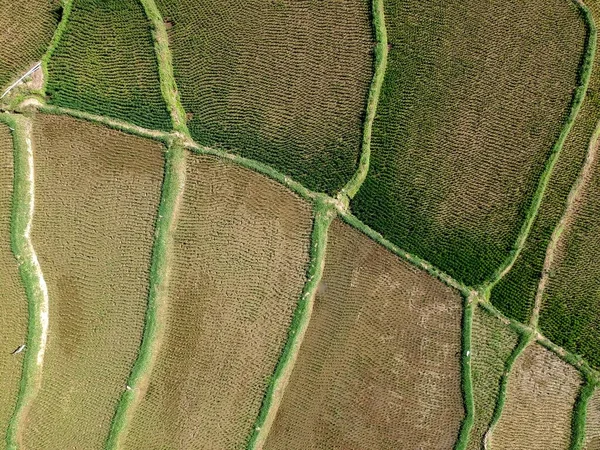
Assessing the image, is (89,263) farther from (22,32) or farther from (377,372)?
(377,372)

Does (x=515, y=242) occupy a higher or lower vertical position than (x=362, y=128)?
lower

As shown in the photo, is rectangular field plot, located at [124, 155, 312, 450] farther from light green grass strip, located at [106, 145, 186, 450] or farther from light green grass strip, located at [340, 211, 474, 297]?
light green grass strip, located at [340, 211, 474, 297]

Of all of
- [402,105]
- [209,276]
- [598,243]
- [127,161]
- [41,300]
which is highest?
[402,105]

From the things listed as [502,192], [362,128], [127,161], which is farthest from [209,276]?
[502,192]

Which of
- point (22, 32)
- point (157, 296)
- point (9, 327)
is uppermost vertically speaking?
point (22, 32)

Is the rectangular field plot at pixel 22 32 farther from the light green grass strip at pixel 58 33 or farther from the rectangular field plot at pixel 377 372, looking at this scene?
the rectangular field plot at pixel 377 372

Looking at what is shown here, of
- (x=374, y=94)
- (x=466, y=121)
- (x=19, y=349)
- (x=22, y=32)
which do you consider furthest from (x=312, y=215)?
(x=22, y=32)

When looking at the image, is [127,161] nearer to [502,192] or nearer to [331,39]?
[331,39]
